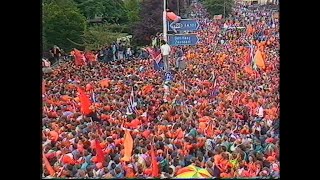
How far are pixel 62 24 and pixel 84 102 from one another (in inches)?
23.8

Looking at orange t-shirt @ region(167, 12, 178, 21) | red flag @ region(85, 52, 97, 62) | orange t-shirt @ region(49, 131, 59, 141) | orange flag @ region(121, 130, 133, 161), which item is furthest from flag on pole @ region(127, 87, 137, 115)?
A: orange t-shirt @ region(167, 12, 178, 21)

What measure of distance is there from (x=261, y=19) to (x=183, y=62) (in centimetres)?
67

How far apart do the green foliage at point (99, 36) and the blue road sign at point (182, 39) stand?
0.36 meters

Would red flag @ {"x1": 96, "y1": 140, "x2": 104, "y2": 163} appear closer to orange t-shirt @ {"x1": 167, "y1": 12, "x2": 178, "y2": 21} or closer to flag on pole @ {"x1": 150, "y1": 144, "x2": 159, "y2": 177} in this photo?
flag on pole @ {"x1": 150, "y1": 144, "x2": 159, "y2": 177}

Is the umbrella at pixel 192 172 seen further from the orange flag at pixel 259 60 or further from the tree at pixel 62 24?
the tree at pixel 62 24

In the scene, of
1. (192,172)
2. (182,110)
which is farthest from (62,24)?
(192,172)

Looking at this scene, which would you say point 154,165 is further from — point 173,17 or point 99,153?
point 173,17

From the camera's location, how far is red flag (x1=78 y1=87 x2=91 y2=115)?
4328 millimetres

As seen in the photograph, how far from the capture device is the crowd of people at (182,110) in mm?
4246

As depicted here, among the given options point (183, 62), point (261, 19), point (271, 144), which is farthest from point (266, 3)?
point (271, 144)

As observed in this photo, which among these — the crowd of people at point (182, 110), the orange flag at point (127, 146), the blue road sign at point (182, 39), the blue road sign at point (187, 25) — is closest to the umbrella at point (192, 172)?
the crowd of people at point (182, 110)
